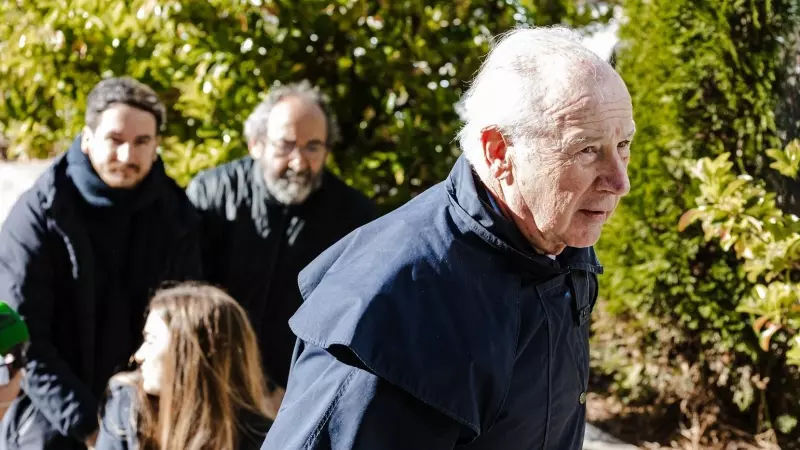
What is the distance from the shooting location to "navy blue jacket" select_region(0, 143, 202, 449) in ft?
10.6

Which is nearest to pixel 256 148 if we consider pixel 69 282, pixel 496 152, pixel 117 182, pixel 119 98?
pixel 119 98

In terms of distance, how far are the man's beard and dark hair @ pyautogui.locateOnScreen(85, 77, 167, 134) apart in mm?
489

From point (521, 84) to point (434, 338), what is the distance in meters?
0.47

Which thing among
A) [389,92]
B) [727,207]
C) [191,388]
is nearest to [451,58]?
[389,92]

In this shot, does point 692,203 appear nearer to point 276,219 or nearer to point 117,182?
point 276,219

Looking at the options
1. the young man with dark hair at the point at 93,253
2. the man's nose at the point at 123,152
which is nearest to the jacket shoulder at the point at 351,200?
the young man with dark hair at the point at 93,253

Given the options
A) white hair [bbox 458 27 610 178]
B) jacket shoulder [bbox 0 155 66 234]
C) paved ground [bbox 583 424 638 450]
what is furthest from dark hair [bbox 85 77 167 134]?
paved ground [bbox 583 424 638 450]

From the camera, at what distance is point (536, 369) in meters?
1.88

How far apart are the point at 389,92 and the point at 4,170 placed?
2895 millimetres

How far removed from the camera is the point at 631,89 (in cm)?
500

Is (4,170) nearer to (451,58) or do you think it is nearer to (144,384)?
(451,58)

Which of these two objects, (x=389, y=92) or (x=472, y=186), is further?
(x=389, y=92)

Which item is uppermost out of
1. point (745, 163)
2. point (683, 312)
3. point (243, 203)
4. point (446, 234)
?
point (446, 234)

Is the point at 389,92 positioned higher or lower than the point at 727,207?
higher
